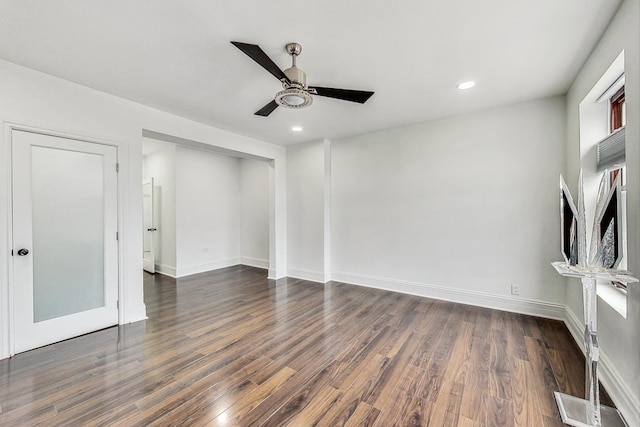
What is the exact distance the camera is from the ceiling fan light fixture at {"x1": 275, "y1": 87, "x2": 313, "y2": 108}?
2047 millimetres

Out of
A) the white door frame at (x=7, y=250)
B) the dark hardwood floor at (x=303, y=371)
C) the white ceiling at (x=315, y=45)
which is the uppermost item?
the white ceiling at (x=315, y=45)

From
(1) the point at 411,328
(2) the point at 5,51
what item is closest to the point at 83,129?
(2) the point at 5,51

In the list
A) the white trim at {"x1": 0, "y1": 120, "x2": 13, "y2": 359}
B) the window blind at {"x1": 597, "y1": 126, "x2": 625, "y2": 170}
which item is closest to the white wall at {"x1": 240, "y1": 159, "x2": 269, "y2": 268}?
the white trim at {"x1": 0, "y1": 120, "x2": 13, "y2": 359}

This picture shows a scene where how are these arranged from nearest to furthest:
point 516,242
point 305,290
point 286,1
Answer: point 286,1, point 516,242, point 305,290

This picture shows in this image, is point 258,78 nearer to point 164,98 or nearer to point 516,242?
point 164,98

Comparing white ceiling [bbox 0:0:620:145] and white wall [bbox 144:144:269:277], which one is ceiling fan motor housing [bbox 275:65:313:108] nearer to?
white ceiling [bbox 0:0:620:145]

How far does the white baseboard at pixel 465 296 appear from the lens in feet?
10.6

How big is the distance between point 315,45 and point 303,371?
266 centimetres

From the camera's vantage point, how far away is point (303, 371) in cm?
221

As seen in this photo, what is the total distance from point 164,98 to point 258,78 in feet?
4.20

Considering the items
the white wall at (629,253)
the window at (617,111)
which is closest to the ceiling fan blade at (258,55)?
the white wall at (629,253)

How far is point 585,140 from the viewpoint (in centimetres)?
256

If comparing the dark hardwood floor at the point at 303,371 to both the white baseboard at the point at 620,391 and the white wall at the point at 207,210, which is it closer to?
the white baseboard at the point at 620,391

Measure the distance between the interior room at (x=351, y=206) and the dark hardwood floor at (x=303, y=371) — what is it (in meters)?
0.02
